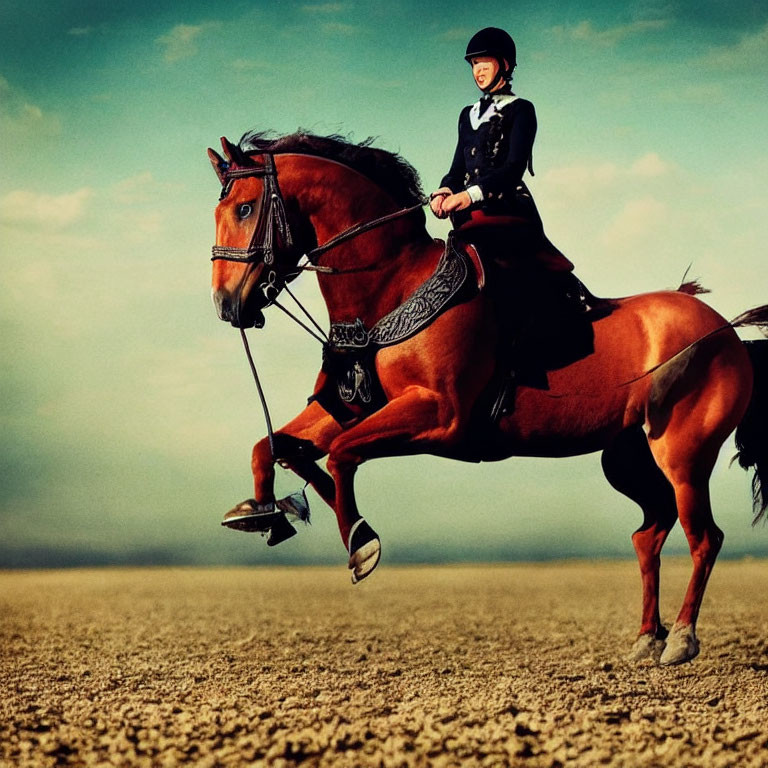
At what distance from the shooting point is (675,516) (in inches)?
344

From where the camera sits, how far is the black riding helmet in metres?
7.77

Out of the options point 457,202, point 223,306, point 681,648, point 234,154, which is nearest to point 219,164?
point 234,154

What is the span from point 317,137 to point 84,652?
6.99 meters

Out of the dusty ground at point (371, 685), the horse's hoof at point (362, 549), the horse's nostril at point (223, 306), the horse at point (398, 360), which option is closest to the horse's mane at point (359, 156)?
the horse at point (398, 360)

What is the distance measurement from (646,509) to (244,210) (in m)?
3.98

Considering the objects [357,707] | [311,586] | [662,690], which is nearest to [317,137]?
[357,707]

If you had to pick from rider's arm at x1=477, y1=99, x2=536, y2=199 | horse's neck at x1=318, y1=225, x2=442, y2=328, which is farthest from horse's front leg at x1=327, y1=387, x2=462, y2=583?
rider's arm at x1=477, y1=99, x2=536, y2=199

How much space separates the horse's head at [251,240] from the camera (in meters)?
7.38

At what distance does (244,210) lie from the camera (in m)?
7.46

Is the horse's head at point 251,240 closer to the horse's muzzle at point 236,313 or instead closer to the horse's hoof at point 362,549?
the horse's muzzle at point 236,313

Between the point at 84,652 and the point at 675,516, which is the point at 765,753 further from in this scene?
the point at 84,652

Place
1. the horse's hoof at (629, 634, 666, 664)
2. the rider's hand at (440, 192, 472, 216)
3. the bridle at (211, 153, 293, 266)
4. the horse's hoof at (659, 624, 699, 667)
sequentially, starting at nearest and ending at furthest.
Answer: the bridle at (211, 153, 293, 266)
the rider's hand at (440, 192, 472, 216)
the horse's hoof at (659, 624, 699, 667)
the horse's hoof at (629, 634, 666, 664)

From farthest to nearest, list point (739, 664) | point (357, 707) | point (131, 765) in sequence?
point (739, 664) < point (357, 707) < point (131, 765)

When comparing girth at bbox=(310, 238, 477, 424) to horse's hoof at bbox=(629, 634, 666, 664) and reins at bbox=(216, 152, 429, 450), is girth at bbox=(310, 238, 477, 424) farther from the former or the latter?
horse's hoof at bbox=(629, 634, 666, 664)
